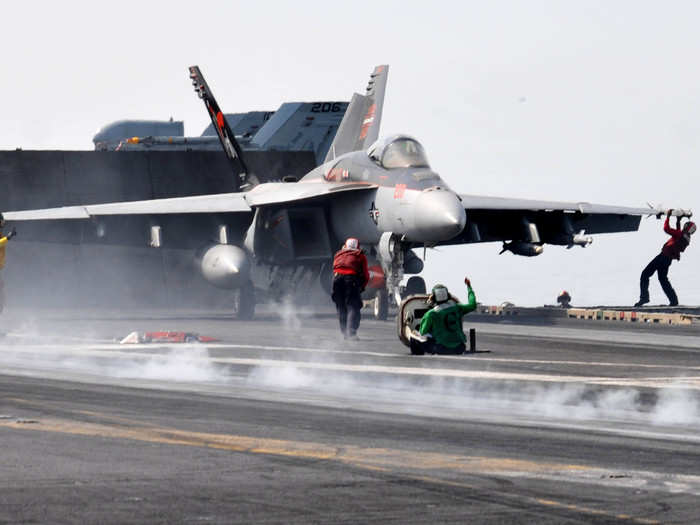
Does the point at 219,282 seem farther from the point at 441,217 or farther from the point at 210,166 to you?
the point at 210,166

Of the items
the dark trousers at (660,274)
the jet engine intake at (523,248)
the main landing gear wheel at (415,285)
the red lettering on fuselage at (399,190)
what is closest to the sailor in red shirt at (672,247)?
the dark trousers at (660,274)

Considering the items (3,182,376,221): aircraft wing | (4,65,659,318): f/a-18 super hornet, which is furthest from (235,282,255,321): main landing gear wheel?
(3,182,376,221): aircraft wing

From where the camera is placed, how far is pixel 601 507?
737cm

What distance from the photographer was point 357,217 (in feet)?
102

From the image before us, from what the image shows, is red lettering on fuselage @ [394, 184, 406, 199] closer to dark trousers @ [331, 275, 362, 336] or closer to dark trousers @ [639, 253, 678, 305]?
dark trousers @ [331, 275, 362, 336]

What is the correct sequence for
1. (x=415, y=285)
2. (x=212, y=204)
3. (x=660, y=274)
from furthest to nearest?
(x=660, y=274)
(x=212, y=204)
(x=415, y=285)

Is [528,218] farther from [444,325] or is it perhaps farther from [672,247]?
[444,325]

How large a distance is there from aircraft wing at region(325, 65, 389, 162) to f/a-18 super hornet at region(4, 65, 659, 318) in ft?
0.09

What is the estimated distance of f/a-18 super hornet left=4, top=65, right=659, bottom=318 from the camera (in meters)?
28.8

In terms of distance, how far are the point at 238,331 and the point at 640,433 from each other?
1641 centimetres

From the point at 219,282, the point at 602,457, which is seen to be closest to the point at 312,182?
the point at 219,282

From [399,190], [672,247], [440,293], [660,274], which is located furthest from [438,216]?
[660,274]

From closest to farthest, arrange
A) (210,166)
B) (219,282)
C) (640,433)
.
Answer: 1. (640,433)
2. (219,282)
3. (210,166)

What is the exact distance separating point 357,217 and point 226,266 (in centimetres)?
336
